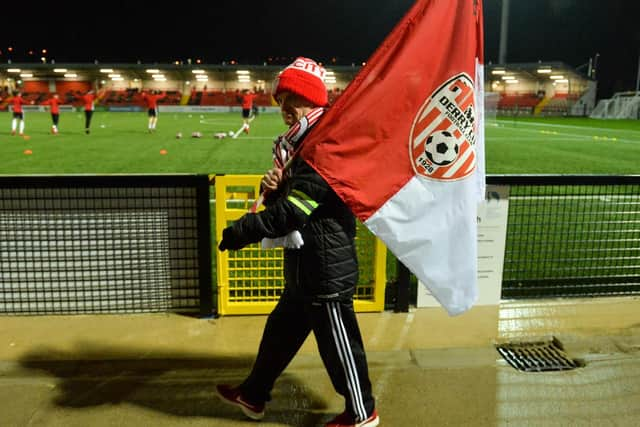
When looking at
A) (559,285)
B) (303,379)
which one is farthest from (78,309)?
(559,285)

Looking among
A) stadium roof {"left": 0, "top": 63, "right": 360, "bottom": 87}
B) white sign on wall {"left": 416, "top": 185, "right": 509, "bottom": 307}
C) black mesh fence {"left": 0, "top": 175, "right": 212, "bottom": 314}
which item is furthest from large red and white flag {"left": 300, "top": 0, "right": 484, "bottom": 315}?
stadium roof {"left": 0, "top": 63, "right": 360, "bottom": 87}

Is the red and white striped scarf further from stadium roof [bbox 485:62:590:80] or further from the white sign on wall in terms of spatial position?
stadium roof [bbox 485:62:590:80]

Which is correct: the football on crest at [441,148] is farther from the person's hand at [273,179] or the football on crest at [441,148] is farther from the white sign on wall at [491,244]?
the white sign on wall at [491,244]

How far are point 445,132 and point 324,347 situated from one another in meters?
1.24

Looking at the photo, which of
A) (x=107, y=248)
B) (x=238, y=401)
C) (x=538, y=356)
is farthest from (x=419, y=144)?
(x=107, y=248)

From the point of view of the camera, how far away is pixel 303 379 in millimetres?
3418

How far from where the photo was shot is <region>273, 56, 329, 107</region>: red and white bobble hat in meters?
2.48

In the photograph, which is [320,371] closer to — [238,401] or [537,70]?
[238,401]

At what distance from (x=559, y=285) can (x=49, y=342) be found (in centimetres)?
454

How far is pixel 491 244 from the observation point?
4691 millimetres

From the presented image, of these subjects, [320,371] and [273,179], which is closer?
[273,179]

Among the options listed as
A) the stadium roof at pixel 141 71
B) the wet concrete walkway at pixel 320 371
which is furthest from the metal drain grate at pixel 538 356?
the stadium roof at pixel 141 71

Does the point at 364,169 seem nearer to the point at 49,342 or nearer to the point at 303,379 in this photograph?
the point at 303,379

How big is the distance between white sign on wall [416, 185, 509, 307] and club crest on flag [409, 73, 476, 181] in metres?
2.29
